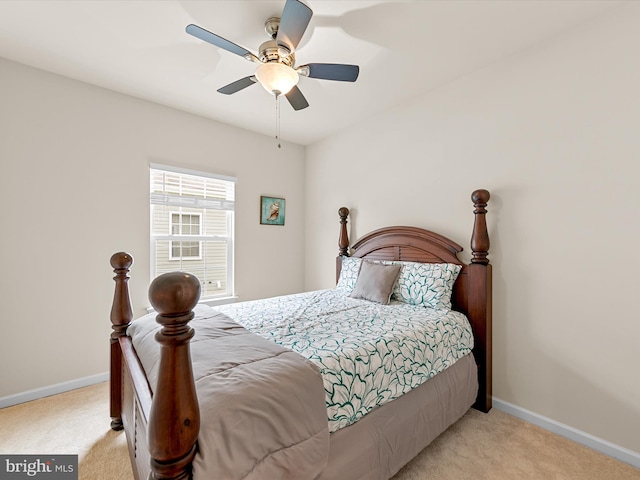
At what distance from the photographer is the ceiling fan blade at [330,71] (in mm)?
1819

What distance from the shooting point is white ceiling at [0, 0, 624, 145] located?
5.87ft

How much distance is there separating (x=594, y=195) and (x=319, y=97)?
7.59 ft

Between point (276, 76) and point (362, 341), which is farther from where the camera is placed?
point (276, 76)

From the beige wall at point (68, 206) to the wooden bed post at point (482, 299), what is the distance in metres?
2.86

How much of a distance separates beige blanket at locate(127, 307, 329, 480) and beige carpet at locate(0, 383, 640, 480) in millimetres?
858

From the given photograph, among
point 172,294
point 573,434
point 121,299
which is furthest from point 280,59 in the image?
point 573,434

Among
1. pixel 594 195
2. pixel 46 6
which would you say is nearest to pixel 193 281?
pixel 46 6

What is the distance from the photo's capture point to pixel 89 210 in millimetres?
2635

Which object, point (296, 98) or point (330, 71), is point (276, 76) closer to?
point (330, 71)

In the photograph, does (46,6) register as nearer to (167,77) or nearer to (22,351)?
(167,77)

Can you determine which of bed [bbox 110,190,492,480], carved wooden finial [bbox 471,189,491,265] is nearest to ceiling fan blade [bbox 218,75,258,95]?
bed [bbox 110,190,492,480]

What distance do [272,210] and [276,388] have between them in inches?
118

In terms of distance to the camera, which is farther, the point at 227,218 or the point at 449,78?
the point at 227,218

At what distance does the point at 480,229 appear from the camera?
2.26m
